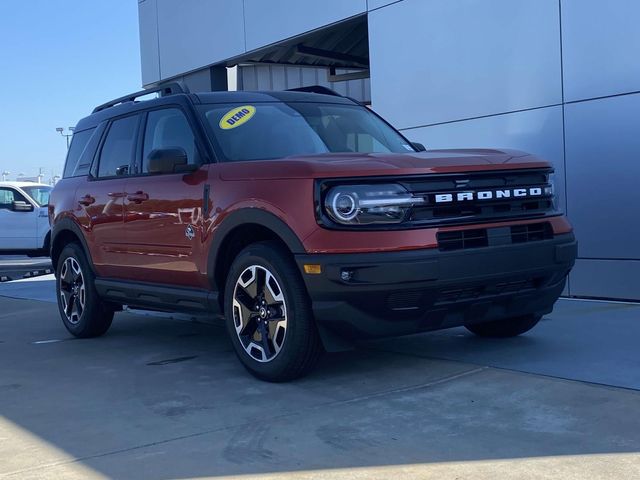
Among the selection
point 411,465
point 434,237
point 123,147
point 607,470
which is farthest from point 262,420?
point 123,147

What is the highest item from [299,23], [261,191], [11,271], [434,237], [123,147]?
[299,23]

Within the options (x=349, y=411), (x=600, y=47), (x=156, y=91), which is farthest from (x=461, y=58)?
(x=349, y=411)

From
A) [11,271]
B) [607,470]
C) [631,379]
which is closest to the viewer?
[607,470]

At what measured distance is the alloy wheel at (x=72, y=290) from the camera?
6.96 m

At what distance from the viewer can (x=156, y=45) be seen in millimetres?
15242

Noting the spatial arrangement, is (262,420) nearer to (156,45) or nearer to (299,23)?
(299,23)

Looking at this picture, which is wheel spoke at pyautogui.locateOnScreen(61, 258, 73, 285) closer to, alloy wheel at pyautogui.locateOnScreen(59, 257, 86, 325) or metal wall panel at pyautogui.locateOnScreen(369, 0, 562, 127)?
alloy wheel at pyautogui.locateOnScreen(59, 257, 86, 325)

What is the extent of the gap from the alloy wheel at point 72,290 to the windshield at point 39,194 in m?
9.67

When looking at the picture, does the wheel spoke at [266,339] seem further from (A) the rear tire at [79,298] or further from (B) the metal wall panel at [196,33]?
(B) the metal wall panel at [196,33]

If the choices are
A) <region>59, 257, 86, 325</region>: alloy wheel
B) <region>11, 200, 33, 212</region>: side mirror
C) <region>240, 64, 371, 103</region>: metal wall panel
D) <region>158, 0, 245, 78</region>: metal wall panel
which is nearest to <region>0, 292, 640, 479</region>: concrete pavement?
<region>59, 257, 86, 325</region>: alloy wheel

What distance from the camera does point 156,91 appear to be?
6531 millimetres

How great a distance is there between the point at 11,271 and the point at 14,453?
11673 mm

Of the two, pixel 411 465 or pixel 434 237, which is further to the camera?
pixel 434 237

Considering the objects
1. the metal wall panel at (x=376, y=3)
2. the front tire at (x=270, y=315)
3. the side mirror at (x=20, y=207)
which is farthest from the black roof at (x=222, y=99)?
the side mirror at (x=20, y=207)
